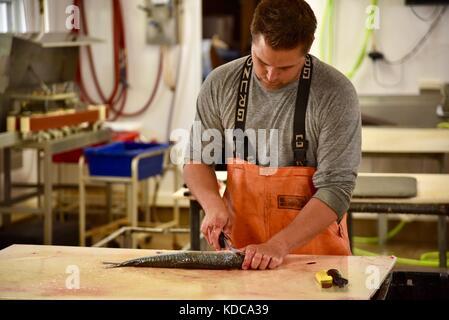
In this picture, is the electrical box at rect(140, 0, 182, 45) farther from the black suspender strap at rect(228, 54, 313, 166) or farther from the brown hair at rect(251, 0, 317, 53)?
the brown hair at rect(251, 0, 317, 53)

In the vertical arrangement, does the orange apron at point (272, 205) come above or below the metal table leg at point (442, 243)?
above

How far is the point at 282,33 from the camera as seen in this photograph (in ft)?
7.07

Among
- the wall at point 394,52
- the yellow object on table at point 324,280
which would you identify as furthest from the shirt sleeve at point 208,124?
the wall at point 394,52

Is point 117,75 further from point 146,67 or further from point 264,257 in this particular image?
point 264,257

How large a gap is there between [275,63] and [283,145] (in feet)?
0.92

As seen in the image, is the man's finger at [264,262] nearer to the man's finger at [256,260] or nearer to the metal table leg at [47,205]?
the man's finger at [256,260]

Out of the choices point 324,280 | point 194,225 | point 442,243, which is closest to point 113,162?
point 194,225

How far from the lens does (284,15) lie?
7.09 feet

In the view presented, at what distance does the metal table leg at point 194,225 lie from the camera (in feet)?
11.4

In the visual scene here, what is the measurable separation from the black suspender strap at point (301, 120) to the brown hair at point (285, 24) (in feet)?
0.66
